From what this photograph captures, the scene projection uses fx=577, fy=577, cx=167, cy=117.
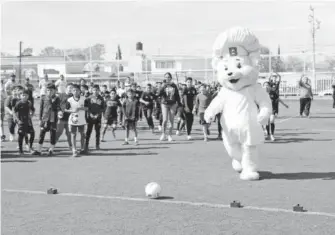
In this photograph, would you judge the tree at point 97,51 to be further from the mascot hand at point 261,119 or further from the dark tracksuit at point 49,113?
the mascot hand at point 261,119

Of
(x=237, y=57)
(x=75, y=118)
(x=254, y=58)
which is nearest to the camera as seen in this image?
(x=237, y=57)

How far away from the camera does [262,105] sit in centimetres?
1048

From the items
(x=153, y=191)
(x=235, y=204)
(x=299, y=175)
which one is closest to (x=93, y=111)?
(x=299, y=175)

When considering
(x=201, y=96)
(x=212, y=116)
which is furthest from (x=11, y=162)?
(x=201, y=96)

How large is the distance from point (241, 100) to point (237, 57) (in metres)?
0.83

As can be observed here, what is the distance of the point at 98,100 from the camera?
48.5 ft

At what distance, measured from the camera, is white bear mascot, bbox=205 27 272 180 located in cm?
1033

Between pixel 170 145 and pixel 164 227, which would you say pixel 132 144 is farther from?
pixel 164 227

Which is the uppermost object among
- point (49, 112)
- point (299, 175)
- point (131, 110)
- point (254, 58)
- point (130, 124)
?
point (254, 58)

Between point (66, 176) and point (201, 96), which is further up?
point (201, 96)

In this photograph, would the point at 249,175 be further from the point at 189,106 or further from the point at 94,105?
the point at 189,106

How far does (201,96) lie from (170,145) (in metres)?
1.99

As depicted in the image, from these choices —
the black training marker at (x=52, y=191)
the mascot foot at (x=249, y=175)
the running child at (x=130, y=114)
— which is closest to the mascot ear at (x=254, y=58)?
the mascot foot at (x=249, y=175)

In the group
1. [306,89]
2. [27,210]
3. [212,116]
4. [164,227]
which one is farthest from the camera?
[306,89]
